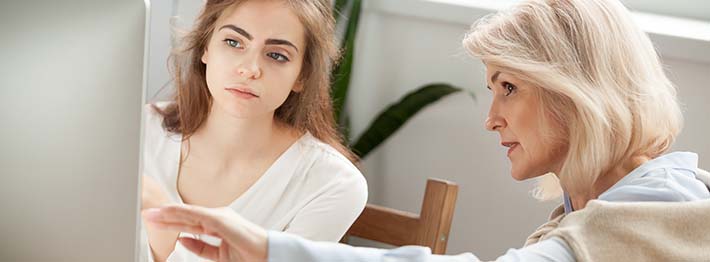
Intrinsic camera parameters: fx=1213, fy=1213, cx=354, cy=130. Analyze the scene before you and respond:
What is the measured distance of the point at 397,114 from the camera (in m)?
2.87

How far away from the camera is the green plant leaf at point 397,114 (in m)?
2.82

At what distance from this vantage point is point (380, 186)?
3.05 m

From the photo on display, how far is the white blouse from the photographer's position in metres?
1.91

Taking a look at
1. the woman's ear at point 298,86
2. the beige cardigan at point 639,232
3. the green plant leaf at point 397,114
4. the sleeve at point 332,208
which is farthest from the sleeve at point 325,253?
the green plant leaf at point 397,114

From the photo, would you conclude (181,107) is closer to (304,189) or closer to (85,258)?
(304,189)

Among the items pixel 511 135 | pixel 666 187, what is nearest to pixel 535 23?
pixel 511 135

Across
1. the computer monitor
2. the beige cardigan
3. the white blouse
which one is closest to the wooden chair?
the white blouse

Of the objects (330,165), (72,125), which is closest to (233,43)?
(330,165)

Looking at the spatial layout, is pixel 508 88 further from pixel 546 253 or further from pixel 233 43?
pixel 233 43

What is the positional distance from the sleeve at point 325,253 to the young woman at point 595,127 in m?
0.07

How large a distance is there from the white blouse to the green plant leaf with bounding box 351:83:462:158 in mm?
859

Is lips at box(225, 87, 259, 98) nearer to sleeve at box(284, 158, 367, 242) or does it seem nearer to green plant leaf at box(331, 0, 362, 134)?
sleeve at box(284, 158, 367, 242)

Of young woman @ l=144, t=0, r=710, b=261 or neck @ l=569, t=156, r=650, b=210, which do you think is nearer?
young woman @ l=144, t=0, r=710, b=261

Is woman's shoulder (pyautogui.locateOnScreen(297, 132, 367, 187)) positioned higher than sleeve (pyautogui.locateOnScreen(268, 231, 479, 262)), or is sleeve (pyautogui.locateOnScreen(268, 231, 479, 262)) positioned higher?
sleeve (pyautogui.locateOnScreen(268, 231, 479, 262))
